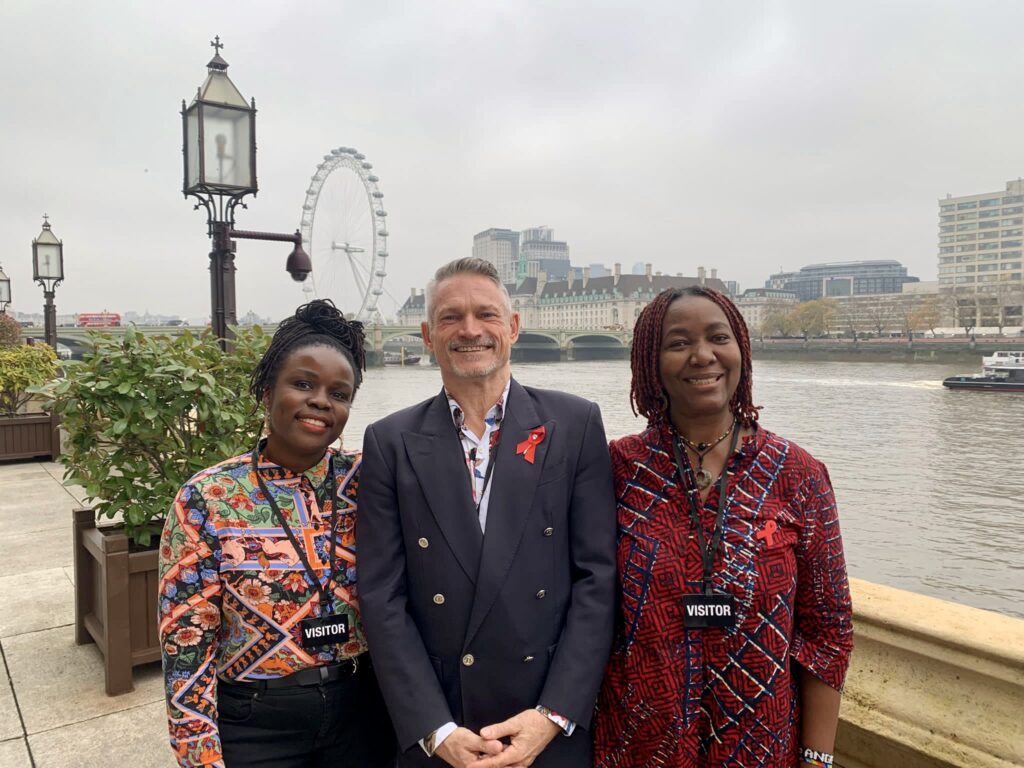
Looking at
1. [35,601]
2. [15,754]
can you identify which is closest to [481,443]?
[15,754]

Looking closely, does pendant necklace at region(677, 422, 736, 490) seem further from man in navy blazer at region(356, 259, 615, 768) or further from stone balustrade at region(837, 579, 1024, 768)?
stone balustrade at region(837, 579, 1024, 768)

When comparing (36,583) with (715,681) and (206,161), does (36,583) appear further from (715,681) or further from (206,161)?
(715,681)

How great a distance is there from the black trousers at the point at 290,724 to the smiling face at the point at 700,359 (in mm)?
869

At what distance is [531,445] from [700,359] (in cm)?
38

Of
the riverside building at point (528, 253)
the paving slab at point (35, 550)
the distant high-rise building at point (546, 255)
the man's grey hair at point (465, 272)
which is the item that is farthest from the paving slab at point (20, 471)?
the distant high-rise building at point (546, 255)

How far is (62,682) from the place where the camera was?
300 cm

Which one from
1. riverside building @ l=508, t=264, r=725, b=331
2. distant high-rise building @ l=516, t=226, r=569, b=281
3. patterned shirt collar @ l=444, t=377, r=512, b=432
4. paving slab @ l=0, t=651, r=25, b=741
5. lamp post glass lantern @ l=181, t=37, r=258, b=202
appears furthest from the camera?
distant high-rise building @ l=516, t=226, r=569, b=281

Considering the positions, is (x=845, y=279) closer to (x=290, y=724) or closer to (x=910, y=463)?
(x=910, y=463)

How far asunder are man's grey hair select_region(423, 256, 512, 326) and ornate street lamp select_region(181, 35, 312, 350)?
3.01 m

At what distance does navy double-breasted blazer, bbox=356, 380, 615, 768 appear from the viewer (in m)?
1.48

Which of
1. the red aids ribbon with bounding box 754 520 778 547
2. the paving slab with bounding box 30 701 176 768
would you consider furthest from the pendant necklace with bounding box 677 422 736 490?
the paving slab with bounding box 30 701 176 768

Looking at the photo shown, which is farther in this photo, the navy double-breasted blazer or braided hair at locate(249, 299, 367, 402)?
braided hair at locate(249, 299, 367, 402)

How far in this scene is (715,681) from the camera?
4.87ft

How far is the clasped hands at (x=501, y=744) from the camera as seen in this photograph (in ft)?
4.73
